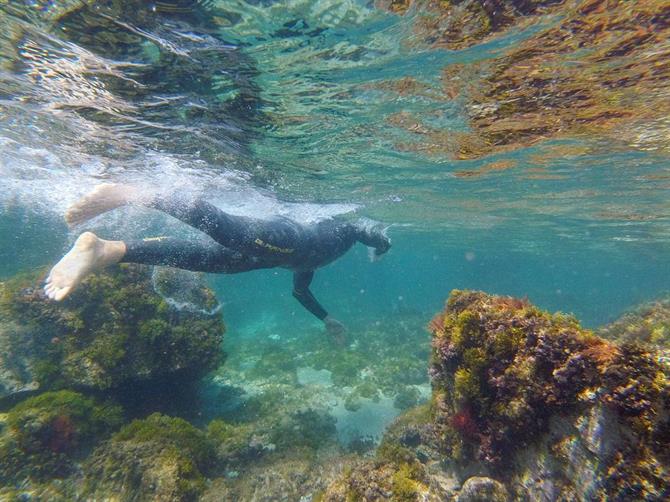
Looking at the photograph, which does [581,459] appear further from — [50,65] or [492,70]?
[50,65]

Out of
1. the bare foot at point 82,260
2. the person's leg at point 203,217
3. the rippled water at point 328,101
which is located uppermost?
the rippled water at point 328,101

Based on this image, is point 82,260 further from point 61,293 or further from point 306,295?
point 306,295

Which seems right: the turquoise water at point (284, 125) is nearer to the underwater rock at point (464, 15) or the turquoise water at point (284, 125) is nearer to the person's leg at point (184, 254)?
the underwater rock at point (464, 15)

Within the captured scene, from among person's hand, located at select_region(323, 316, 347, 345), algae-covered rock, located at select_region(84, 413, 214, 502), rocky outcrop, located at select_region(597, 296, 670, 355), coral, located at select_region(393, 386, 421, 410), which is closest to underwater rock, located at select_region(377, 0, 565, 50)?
rocky outcrop, located at select_region(597, 296, 670, 355)

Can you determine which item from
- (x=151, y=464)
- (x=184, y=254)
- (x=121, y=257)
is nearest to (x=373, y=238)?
(x=184, y=254)

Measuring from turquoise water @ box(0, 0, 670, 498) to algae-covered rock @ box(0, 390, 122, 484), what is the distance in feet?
13.1

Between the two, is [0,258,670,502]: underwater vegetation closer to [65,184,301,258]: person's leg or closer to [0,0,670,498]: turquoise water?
[0,0,670,498]: turquoise water

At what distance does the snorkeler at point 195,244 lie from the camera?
19.9 feet

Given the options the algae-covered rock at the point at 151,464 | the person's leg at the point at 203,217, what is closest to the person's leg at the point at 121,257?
the person's leg at the point at 203,217

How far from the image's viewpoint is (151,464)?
6.70 m

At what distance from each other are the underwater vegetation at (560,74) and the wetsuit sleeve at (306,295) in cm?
588

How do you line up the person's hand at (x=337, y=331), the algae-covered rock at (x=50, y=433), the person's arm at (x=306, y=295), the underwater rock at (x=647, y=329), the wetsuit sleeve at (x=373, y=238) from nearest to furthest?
the algae-covered rock at (x=50, y=433) → the underwater rock at (x=647, y=329) → the person's hand at (x=337, y=331) → the wetsuit sleeve at (x=373, y=238) → the person's arm at (x=306, y=295)

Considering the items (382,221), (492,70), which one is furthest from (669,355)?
(382,221)

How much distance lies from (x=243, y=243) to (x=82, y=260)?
9.30ft
